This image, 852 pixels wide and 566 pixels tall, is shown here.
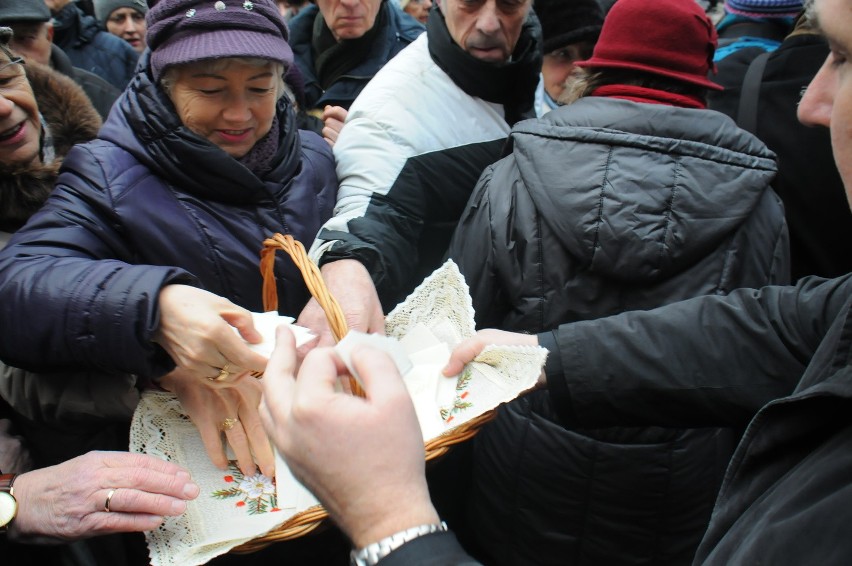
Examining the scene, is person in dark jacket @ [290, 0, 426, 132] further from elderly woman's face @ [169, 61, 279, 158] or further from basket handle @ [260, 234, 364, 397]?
basket handle @ [260, 234, 364, 397]

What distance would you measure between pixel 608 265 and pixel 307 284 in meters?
0.74

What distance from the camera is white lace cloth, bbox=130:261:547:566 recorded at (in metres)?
1.36

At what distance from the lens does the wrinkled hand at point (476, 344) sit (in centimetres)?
158

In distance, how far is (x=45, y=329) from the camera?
138 centimetres

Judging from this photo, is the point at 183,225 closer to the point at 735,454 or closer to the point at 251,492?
the point at 251,492

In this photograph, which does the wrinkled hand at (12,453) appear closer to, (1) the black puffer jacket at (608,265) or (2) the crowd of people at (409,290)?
(2) the crowd of people at (409,290)

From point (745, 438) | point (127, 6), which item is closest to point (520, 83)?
point (745, 438)

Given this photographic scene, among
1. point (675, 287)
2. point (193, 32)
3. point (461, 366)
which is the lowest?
point (461, 366)

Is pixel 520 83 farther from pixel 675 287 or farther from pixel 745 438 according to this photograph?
pixel 745 438

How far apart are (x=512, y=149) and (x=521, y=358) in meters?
0.75

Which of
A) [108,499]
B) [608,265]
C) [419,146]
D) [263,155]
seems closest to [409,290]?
[419,146]

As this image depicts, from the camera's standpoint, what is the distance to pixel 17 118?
1832 millimetres

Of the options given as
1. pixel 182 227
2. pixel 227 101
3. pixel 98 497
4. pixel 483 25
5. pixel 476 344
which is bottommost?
pixel 98 497

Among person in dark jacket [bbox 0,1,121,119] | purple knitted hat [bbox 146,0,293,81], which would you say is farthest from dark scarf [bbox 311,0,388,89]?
purple knitted hat [bbox 146,0,293,81]
